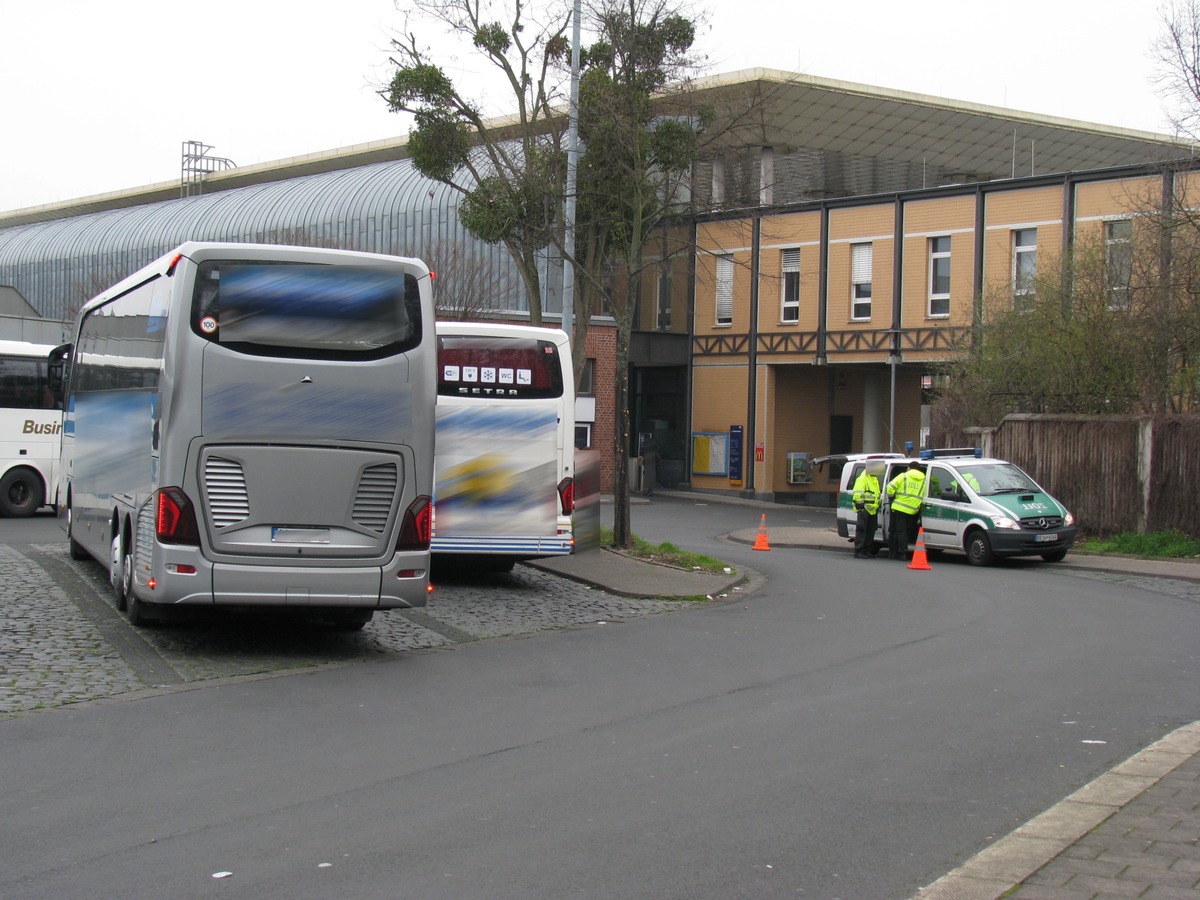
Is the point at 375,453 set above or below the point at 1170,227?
below

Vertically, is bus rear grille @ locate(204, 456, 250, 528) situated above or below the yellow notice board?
above

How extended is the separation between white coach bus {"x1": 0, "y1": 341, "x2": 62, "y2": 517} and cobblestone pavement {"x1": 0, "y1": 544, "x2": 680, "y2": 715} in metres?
8.50

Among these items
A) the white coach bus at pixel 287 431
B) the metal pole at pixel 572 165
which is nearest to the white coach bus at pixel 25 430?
the metal pole at pixel 572 165

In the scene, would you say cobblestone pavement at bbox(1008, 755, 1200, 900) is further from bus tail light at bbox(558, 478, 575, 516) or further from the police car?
the police car

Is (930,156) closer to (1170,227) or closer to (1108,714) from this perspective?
(1170,227)

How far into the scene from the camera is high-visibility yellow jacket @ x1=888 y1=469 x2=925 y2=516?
22.3m

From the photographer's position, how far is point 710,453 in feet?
151

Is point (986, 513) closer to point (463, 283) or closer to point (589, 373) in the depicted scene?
point (463, 283)

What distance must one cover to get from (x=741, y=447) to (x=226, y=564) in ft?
117

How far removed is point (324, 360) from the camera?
406 inches

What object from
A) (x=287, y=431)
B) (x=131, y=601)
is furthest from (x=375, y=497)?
(x=131, y=601)

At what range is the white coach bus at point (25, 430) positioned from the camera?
78.7ft

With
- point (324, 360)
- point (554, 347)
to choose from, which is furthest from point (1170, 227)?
point (324, 360)

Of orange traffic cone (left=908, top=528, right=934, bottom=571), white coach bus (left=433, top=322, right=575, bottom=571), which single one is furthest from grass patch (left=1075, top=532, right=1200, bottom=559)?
white coach bus (left=433, top=322, right=575, bottom=571)
